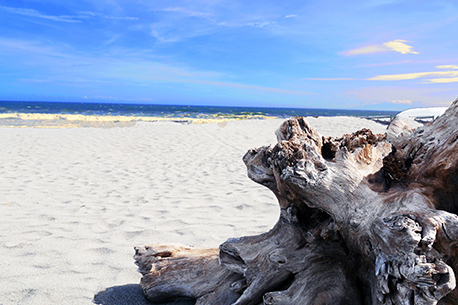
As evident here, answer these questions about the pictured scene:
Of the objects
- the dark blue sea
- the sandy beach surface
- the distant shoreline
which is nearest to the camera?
the sandy beach surface

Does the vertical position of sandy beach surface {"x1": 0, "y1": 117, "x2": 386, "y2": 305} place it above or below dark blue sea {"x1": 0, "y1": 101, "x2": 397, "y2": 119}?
below

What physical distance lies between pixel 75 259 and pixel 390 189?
2.87 meters

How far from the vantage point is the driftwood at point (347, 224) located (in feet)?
5.16

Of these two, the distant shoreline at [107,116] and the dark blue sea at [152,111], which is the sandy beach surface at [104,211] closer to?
the distant shoreline at [107,116]

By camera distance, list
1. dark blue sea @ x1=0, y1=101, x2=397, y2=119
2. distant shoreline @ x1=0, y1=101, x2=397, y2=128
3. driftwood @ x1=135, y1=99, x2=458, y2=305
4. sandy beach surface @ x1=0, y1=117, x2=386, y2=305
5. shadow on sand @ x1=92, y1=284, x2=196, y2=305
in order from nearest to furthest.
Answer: driftwood @ x1=135, y1=99, x2=458, y2=305 → shadow on sand @ x1=92, y1=284, x2=196, y2=305 → sandy beach surface @ x1=0, y1=117, x2=386, y2=305 → distant shoreline @ x1=0, y1=101, x2=397, y2=128 → dark blue sea @ x1=0, y1=101, x2=397, y2=119

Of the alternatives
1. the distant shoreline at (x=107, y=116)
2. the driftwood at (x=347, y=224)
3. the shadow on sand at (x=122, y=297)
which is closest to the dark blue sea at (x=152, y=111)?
the distant shoreline at (x=107, y=116)

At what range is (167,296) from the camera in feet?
8.43

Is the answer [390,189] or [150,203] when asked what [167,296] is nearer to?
[390,189]

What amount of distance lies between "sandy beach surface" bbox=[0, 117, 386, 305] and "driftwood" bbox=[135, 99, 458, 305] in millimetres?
808

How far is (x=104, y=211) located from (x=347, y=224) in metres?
3.89

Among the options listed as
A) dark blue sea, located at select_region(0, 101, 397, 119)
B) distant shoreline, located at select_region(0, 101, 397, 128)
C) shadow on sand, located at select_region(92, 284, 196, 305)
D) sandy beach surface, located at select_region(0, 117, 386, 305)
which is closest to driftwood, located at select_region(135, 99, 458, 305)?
shadow on sand, located at select_region(92, 284, 196, 305)

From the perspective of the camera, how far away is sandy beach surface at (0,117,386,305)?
2.80 m

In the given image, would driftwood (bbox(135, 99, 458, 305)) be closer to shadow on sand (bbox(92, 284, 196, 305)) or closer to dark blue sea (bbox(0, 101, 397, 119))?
shadow on sand (bbox(92, 284, 196, 305))

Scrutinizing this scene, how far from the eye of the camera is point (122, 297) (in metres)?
2.60
